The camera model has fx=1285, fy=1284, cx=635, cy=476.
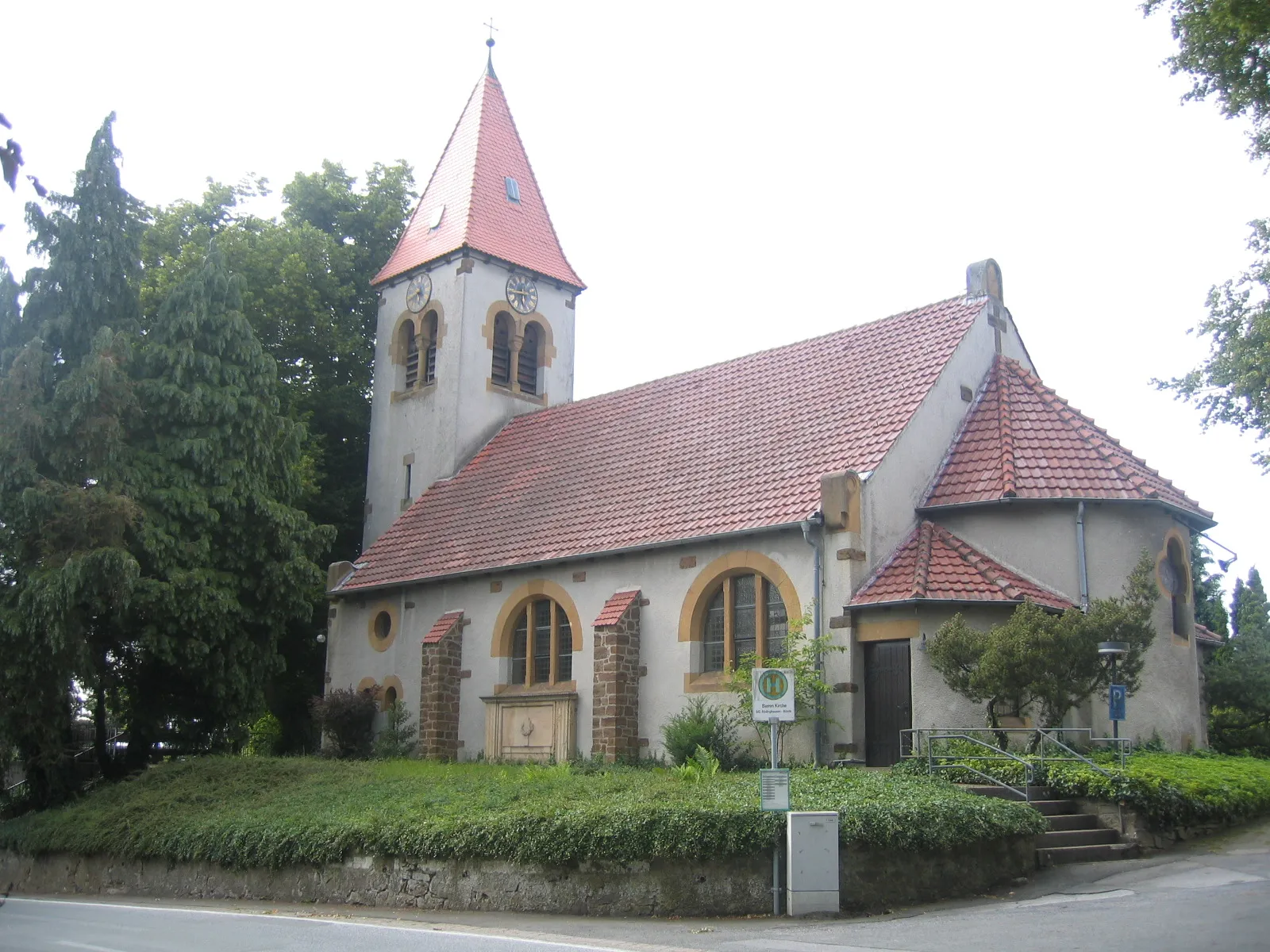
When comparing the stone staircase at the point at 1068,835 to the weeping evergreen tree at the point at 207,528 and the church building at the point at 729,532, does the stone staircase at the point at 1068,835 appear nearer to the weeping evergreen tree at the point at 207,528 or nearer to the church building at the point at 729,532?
the church building at the point at 729,532

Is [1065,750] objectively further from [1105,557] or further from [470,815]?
[470,815]

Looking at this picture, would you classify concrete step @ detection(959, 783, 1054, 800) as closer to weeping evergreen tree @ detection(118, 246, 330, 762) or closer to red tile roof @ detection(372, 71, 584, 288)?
weeping evergreen tree @ detection(118, 246, 330, 762)

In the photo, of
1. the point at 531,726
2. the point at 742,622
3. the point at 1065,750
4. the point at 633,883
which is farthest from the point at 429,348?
the point at 633,883

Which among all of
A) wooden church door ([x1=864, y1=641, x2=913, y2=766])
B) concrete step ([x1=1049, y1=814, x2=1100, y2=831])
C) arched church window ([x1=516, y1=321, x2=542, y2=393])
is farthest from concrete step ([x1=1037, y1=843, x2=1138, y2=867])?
arched church window ([x1=516, y1=321, x2=542, y2=393])

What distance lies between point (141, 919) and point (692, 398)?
16742mm

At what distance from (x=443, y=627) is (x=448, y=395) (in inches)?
298

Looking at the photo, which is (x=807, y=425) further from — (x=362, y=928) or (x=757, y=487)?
(x=362, y=928)

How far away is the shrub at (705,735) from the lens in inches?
816

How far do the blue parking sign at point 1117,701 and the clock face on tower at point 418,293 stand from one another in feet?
70.3

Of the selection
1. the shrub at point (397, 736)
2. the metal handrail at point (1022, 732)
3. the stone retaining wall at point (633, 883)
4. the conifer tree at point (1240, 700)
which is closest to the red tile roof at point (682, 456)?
the shrub at point (397, 736)

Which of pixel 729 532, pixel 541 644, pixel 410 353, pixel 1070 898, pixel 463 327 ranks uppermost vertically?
pixel 463 327

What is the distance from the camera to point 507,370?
3366 centimetres

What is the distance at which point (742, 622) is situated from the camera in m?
22.0

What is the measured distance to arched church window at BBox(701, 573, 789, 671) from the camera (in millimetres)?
21438
